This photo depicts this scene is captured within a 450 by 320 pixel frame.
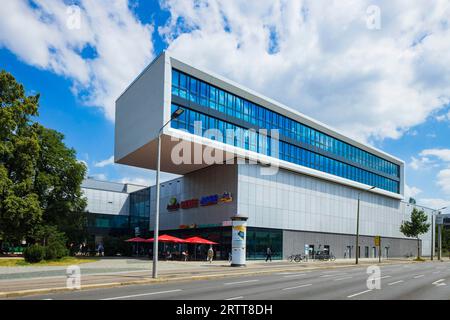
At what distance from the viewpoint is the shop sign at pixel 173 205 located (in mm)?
57875

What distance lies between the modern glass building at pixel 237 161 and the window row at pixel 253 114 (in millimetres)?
123

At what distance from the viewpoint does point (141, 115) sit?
44.7 m

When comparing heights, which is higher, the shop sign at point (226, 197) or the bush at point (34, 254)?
the shop sign at point (226, 197)

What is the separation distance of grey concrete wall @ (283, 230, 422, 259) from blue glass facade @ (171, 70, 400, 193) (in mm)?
9324

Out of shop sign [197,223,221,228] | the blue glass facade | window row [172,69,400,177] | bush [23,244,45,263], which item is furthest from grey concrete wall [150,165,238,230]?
bush [23,244,45,263]

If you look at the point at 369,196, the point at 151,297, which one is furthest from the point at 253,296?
the point at 369,196

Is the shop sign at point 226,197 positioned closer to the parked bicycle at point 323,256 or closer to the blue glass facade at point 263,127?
the blue glass facade at point 263,127

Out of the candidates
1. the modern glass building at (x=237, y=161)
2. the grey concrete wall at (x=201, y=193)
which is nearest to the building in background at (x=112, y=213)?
the modern glass building at (x=237, y=161)

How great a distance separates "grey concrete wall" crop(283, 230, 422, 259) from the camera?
52781 millimetres

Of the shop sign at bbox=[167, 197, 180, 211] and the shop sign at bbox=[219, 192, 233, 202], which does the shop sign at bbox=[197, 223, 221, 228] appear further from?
the shop sign at bbox=[167, 197, 180, 211]

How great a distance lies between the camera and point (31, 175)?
38.1m

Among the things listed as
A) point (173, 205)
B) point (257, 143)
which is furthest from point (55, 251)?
point (257, 143)

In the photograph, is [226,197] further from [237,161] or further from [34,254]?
[34,254]

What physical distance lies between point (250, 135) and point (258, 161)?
124 inches
